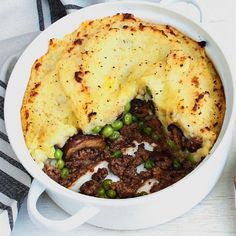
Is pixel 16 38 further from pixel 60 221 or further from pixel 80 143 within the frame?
pixel 60 221

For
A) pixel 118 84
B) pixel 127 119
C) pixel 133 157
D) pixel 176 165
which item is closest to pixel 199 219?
pixel 176 165

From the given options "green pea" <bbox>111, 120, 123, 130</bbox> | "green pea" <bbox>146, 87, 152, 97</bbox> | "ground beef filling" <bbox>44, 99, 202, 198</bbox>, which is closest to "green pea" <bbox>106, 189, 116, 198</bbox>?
"ground beef filling" <bbox>44, 99, 202, 198</bbox>

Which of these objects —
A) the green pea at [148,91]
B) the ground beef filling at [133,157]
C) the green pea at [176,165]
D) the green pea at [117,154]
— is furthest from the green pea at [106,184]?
the green pea at [148,91]

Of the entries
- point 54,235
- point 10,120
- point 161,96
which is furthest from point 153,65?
point 54,235

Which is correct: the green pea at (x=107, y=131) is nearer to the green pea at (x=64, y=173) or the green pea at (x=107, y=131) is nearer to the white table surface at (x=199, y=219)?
the green pea at (x=64, y=173)

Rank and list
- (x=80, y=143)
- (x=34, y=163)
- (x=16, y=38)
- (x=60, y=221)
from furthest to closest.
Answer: (x=16, y=38) → (x=80, y=143) → (x=34, y=163) → (x=60, y=221)

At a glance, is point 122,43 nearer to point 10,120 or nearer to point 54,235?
point 10,120

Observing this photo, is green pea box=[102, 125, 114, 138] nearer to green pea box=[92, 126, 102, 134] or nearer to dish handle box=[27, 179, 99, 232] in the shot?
green pea box=[92, 126, 102, 134]

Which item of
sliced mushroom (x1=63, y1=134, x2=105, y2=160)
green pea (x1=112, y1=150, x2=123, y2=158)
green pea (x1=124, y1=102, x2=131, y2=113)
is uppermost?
green pea (x1=124, y1=102, x2=131, y2=113)
